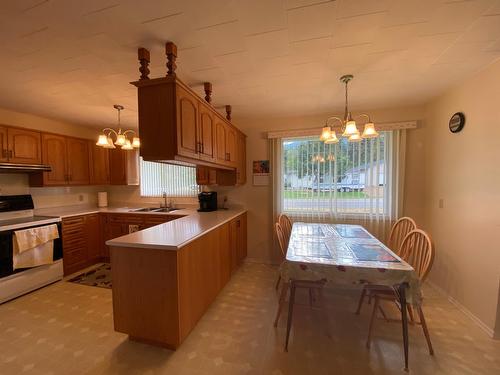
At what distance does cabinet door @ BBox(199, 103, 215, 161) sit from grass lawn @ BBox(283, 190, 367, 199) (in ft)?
4.93

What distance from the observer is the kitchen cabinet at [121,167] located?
383cm

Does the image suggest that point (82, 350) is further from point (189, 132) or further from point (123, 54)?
point (123, 54)

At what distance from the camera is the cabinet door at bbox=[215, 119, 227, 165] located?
2.39 metres

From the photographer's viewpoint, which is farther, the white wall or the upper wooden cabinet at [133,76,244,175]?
the white wall

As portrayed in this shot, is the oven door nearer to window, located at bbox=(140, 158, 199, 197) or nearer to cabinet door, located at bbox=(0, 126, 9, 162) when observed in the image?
cabinet door, located at bbox=(0, 126, 9, 162)

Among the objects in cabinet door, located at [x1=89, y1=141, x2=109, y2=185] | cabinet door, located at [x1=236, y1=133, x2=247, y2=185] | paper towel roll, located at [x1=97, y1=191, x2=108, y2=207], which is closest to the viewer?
cabinet door, located at [x1=236, y1=133, x2=247, y2=185]

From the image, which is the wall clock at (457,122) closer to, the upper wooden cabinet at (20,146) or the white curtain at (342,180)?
the white curtain at (342,180)

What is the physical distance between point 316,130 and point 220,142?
58.3 inches

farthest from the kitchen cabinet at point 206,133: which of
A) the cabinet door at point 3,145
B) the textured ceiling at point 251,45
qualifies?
the cabinet door at point 3,145

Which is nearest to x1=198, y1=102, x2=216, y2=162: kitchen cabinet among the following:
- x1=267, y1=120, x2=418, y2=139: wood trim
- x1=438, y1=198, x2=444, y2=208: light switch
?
x1=267, y1=120, x2=418, y2=139: wood trim

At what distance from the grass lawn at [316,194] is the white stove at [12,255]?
10.7 feet

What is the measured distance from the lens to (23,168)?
2703mm

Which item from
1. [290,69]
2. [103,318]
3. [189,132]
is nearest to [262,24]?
[290,69]

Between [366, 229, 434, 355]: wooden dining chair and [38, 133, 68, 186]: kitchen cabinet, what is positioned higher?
[38, 133, 68, 186]: kitchen cabinet
